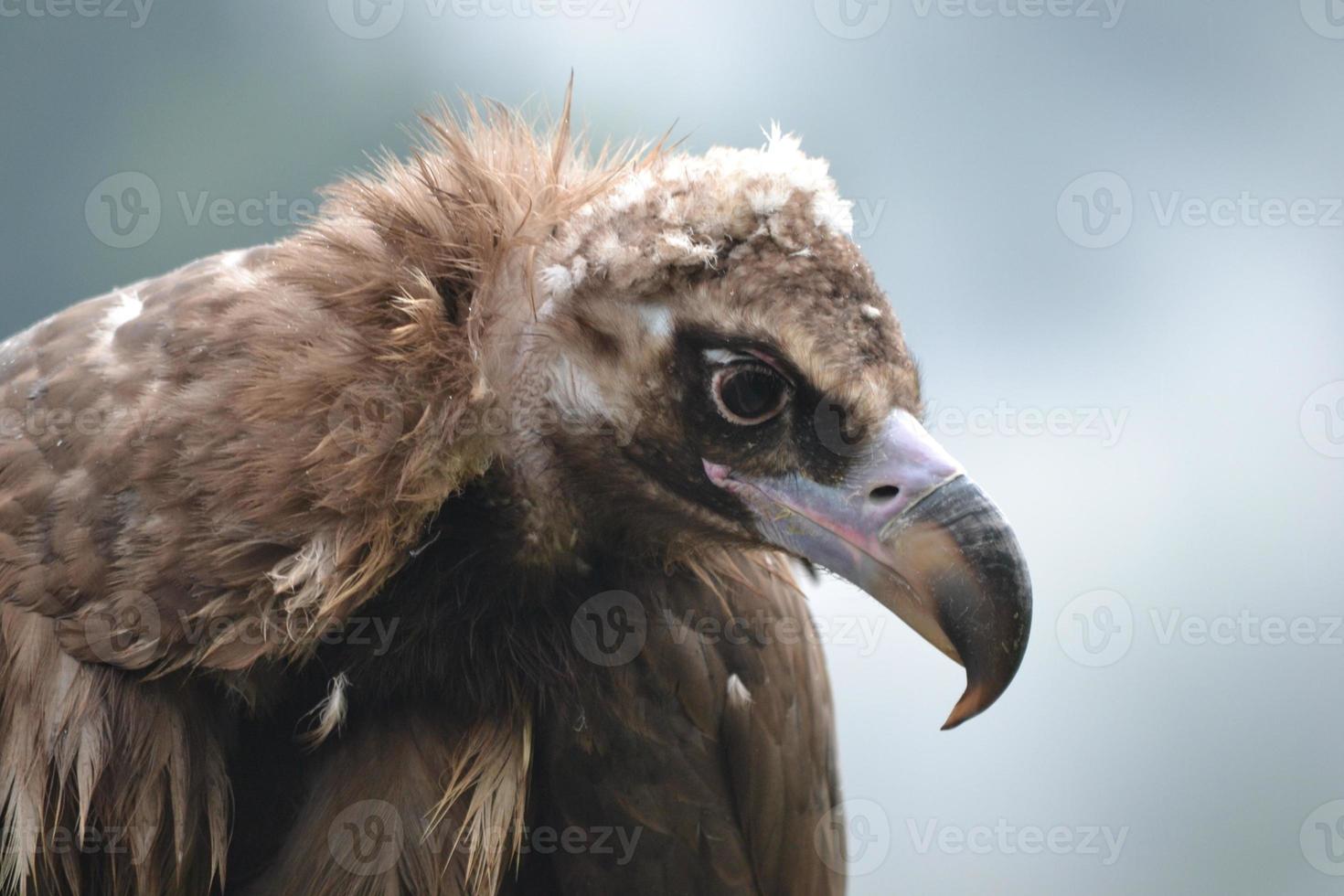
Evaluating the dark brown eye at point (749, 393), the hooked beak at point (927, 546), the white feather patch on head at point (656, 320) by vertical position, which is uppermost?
the white feather patch on head at point (656, 320)

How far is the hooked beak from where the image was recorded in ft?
5.30

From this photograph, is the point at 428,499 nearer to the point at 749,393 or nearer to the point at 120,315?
the point at 749,393

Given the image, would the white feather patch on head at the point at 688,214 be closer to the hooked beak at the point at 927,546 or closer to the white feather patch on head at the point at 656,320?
the white feather patch on head at the point at 656,320

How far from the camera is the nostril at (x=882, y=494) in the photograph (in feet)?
5.46

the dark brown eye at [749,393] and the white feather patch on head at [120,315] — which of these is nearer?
the dark brown eye at [749,393]

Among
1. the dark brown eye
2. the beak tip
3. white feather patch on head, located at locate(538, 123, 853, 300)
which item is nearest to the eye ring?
the dark brown eye

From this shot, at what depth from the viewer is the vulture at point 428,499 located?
1664 mm

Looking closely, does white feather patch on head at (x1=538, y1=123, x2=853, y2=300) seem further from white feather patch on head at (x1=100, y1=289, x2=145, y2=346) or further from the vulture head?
white feather patch on head at (x1=100, y1=289, x2=145, y2=346)

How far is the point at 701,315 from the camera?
167 centimetres

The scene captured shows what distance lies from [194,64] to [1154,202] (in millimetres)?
5488

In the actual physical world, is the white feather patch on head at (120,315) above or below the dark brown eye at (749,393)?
below

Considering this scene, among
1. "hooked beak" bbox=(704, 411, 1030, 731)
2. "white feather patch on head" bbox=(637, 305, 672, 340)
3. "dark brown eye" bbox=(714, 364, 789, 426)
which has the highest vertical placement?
"white feather patch on head" bbox=(637, 305, 672, 340)

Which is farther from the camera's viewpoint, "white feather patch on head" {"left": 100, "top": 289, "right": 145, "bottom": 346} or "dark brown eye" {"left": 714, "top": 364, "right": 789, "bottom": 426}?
"white feather patch on head" {"left": 100, "top": 289, "right": 145, "bottom": 346}

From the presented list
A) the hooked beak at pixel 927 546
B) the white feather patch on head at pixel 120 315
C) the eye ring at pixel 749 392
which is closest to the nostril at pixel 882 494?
the hooked beak at pixel 927 546
